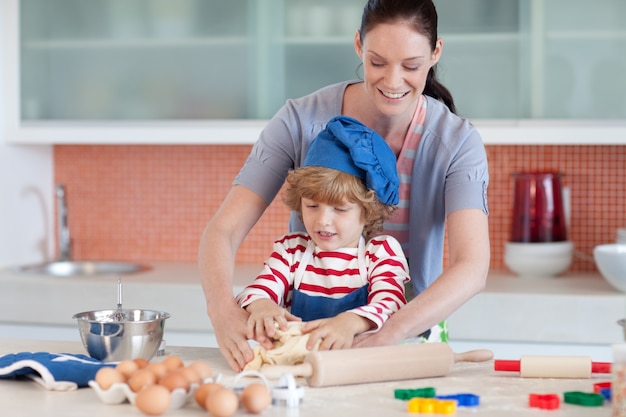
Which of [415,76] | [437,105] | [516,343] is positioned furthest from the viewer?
[516,343]

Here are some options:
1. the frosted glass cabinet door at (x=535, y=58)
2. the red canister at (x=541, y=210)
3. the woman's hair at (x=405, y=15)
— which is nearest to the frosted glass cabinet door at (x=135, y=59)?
the frosted glass cabinet door at (x=535, y=58)

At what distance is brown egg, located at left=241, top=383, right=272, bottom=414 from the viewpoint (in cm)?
131

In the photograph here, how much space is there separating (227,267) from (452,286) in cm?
44

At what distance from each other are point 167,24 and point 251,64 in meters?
0.35

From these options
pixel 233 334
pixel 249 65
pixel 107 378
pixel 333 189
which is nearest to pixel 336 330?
pixel 233 334

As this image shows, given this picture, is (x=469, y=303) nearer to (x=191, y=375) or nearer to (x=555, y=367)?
(x=555, y=367)

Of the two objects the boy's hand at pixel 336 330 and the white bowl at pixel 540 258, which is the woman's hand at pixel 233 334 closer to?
the boy's hand at pixel 336 330

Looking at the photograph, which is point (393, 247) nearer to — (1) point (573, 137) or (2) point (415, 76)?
(2) point (415, 76)

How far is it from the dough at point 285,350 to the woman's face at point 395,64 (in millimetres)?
489

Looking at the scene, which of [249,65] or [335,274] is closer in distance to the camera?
[335,274]

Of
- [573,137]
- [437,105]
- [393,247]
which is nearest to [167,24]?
[573,137]

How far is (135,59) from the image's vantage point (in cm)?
350

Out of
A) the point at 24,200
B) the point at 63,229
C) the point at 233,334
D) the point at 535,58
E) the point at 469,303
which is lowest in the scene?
the point at 469,303

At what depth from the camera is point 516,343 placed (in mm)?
2951
